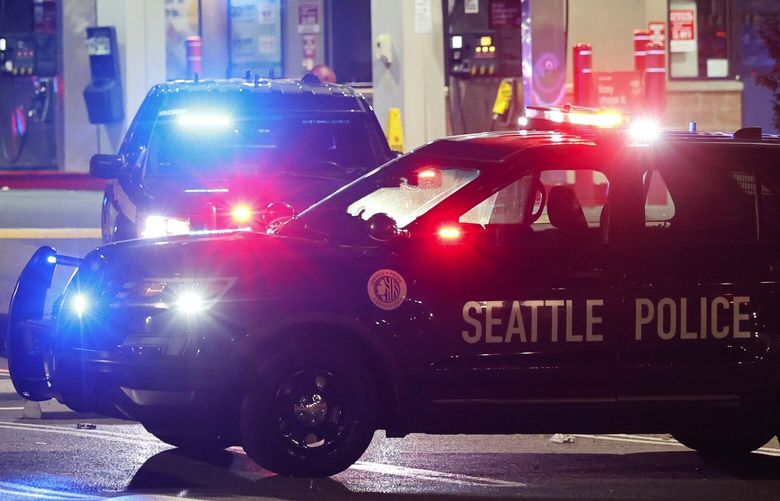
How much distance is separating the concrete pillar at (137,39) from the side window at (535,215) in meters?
16.0

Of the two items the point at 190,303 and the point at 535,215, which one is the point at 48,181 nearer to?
the point at 535,215

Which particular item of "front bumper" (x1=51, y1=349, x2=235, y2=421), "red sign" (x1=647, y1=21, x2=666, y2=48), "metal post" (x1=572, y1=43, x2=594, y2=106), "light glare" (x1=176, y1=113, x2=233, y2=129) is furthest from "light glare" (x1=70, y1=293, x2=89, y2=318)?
"red sign" (x1=647, y1=21, x2=666, y2=48)

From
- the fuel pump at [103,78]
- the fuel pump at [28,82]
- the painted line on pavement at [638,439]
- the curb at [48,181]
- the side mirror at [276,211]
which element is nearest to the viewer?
the painted line on pavement at [638,439]

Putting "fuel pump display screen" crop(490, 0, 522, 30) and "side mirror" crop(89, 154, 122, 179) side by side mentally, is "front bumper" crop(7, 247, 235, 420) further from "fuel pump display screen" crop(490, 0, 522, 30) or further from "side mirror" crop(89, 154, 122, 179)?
"fuel pump display screen" crop(490, 0, 522, 30)

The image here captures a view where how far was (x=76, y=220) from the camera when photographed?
1867 cm

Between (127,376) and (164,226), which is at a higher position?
(164,226)

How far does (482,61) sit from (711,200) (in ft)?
51.4

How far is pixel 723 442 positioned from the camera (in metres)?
7.91

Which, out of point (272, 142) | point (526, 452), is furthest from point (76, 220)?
point (526, 452)

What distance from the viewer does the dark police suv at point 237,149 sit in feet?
33.1

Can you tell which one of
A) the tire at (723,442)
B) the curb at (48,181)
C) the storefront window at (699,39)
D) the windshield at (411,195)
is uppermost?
the storefront window at (699,39)

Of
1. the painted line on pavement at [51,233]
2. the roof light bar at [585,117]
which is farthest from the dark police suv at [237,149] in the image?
the painted line on pavement at [51,233]

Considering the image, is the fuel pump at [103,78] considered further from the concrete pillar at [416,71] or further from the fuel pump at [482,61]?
the fuel pump at [482,61]

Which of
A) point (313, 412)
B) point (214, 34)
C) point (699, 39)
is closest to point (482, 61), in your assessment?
point (699, 39)
